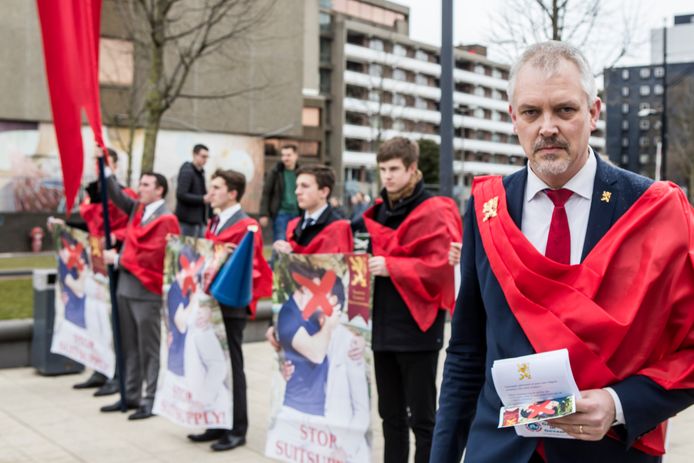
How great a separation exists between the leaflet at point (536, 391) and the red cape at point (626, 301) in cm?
6

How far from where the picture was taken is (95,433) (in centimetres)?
702

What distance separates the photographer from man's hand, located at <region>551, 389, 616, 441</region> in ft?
6.92

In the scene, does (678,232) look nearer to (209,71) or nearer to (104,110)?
(104,110)

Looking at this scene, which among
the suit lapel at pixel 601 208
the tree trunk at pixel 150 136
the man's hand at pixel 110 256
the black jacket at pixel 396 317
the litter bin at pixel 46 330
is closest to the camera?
the suit lapel at pixel 601 208

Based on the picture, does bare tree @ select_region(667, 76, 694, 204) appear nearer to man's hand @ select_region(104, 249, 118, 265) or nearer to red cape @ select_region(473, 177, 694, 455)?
man's hand @ select_region(104, 249, 118, 265)

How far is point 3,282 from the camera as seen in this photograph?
49.3ft

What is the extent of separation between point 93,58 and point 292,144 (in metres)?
3.37

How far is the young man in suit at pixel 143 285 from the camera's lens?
25.0ft

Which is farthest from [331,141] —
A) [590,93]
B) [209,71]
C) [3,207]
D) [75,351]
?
[590,93]

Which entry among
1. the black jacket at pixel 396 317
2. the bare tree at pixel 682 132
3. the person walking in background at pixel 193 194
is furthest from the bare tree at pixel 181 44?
the bare tree at pixel 682 132

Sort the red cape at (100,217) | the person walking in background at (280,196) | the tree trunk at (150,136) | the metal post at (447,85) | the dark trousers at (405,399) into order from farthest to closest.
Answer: the tree trunk at (150,136)
the person walking in background at (280,196)
the metal post at (447,85)
the red cape at (100,217)
the dark trousers at (405,399)

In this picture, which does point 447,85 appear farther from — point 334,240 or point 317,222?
point 334,240

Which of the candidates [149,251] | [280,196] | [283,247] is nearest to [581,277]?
[283,247]

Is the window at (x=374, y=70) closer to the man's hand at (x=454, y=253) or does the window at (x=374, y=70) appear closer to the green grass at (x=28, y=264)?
the green grass at (x=28, y=264)
